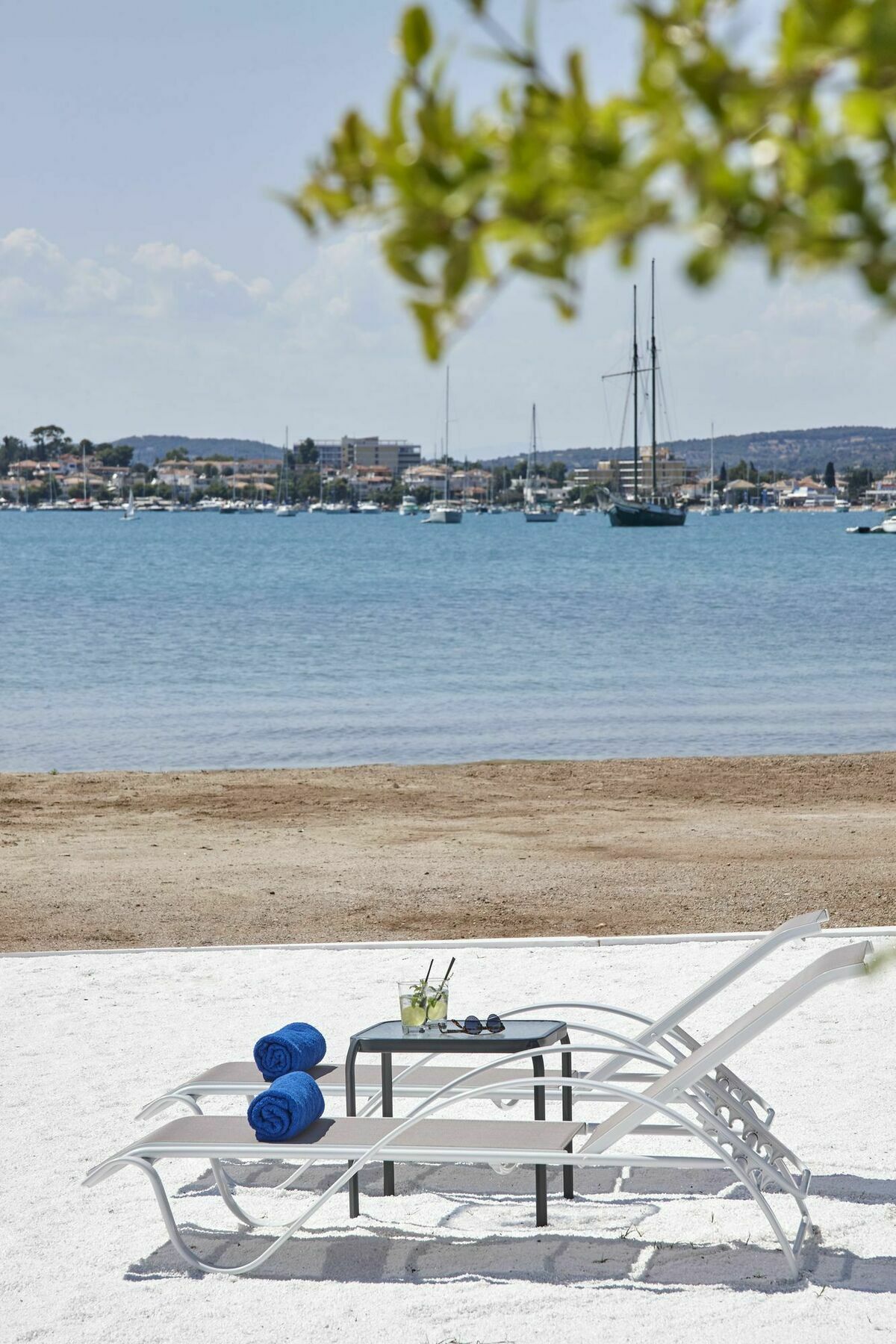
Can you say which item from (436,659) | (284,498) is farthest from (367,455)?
(436,659)

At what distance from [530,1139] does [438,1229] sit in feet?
2.05

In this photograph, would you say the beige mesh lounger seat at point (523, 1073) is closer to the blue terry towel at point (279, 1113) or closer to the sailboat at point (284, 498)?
the blue terry towel at point (279, 1113)

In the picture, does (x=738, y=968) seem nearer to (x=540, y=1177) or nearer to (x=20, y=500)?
(x=540, y=1177)

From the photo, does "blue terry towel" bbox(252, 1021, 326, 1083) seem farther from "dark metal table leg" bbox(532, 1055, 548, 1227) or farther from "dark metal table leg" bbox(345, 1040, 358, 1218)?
"dark metal table leg" bbox(532, 1055, 548, 1227)

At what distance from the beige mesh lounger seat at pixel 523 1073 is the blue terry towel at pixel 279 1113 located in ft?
1.51

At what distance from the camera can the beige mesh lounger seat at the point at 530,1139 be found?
14.1 ft

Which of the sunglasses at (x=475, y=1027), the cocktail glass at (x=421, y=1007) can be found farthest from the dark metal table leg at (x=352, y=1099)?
the sunglasses at (x=475, y=1027)

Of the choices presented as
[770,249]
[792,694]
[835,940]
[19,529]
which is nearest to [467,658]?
[792,694]

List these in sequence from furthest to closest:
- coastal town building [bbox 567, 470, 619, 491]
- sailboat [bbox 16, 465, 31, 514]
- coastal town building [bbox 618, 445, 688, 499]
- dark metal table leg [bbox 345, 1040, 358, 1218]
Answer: sailboat [bbox 16, 465, 31, 514], coastal town building [bbox 567, 470, 619, 491], coastal town building [bbox 618, 445, 688, 499], dark metal table leg [bbox 345, 1040, 358, 1218]

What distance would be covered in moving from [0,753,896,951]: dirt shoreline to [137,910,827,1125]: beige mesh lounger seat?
3.94 meters

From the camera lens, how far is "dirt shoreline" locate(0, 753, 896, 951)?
9.67 metres

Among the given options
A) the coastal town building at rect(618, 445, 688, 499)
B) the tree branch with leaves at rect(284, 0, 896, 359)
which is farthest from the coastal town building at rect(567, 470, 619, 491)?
the tree branch with leaves at rect(284, 0, 896, 359)

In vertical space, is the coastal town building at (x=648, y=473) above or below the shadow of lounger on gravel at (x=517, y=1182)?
above

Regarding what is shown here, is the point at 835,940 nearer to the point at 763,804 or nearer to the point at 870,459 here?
the point at 763,804
